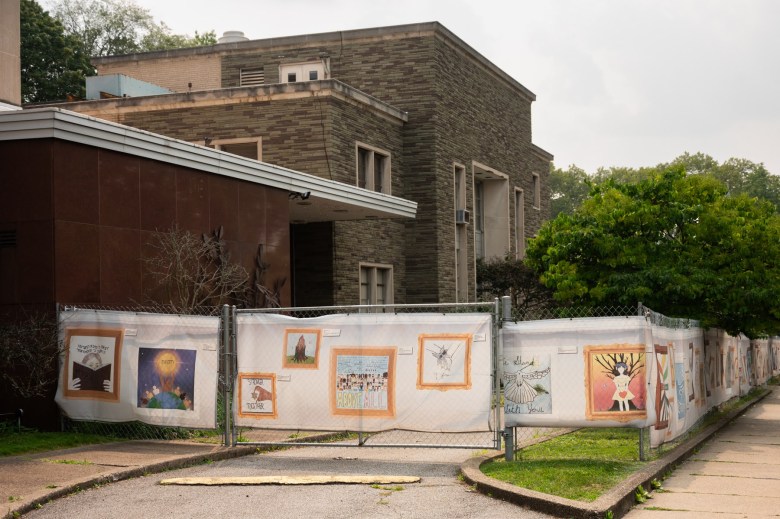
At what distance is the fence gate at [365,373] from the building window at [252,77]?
24.5 meters

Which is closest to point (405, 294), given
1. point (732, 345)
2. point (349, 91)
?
point (349, 91)

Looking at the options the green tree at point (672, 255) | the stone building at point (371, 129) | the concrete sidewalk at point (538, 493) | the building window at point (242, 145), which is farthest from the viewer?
the building window at point (242, 145)

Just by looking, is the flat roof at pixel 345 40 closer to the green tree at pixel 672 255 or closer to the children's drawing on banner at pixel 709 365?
the green tree at pixel 672 255

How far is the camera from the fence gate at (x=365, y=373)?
13211 millimetres

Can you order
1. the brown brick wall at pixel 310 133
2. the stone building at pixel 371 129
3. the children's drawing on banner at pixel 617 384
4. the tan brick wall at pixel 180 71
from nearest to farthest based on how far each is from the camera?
the children's drawing on banner at pixel 617 384 → the brown brick wall at pixel 310 133 → the stone building at pixel 371 129 → the tan brick wall at pixel 180 71

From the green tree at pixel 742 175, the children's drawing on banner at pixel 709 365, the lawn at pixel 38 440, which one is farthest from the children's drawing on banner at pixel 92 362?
the green tree at pixel 742 175

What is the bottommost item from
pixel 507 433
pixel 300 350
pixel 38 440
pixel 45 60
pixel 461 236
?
pixel 38 440

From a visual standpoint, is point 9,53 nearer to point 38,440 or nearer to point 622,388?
point 38,440

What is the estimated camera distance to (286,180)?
22953 millimetres

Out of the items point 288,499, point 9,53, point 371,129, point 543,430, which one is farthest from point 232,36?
point 288,499

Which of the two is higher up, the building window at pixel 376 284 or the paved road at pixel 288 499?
the building window at pixel 376 284

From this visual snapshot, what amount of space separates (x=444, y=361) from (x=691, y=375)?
21.2 feet

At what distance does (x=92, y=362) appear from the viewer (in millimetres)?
15289

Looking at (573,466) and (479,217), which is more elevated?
(479,217)
